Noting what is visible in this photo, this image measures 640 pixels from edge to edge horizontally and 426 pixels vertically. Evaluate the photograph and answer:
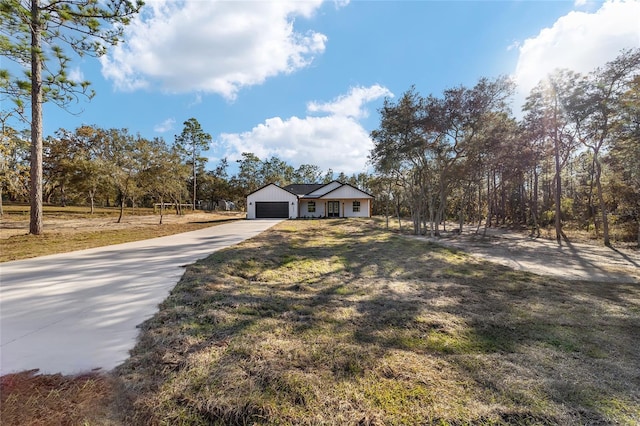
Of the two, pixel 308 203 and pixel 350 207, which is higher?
pixel 308 203

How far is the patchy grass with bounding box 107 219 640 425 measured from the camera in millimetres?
1717

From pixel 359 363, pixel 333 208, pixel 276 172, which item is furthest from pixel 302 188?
pixel 359 363

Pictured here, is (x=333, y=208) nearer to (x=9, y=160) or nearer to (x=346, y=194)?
(x=346, y=194)

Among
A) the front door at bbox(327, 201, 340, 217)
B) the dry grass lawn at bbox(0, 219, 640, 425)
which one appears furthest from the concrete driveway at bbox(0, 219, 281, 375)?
the front door at bbox(327, 201, 340, 217)

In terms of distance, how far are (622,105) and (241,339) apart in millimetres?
16866

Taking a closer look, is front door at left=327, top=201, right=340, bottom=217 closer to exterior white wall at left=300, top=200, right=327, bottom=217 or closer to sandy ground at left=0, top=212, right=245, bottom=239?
exterior white wall at left=300, top=200, right=327, bottom=217

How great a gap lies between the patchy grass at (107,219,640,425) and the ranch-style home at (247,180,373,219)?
829 inches

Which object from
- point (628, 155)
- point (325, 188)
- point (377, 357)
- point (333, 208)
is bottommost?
point (377, 357)

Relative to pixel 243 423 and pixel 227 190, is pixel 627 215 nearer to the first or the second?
pixel 243 423

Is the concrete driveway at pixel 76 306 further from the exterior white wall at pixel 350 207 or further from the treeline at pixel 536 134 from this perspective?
the exterior white wall at pixel 350 207

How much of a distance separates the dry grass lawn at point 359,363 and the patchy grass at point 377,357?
0.04 feet

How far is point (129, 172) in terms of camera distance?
63.3 feet

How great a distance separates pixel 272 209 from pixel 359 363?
24.3m

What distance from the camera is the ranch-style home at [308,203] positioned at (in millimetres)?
25859
